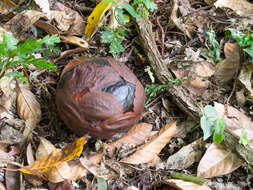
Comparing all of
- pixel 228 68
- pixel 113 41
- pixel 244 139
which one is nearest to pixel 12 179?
pixel 113 41

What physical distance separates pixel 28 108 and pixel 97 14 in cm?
125

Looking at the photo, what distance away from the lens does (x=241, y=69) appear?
3.26 metres

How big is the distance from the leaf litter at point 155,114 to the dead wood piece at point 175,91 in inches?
2.7

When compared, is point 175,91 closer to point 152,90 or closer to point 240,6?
point 152,90

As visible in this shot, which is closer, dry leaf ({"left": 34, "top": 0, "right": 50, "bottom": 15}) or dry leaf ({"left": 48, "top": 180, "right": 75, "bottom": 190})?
dry leaf ({"left": 48, "top": 180, "right": 75, "bottom": 190})

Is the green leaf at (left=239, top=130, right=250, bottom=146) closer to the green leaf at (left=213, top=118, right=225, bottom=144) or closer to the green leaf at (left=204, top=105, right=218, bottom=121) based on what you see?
the green leaf at (left=213, top=118, right=225, bottom=144)

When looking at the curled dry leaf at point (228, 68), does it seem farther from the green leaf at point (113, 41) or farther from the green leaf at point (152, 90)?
the green leaf at point (113, 41)

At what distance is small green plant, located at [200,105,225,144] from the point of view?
8.62 ft

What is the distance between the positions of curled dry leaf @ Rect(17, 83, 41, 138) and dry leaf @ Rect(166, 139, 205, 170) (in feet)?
4.26

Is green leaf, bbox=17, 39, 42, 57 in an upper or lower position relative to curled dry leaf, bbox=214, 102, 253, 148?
upper

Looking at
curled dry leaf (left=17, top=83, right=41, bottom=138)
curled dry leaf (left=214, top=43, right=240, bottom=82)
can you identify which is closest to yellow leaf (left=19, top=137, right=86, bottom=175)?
curled dry leaf (left=17, top=83, right=41, bottom=138)

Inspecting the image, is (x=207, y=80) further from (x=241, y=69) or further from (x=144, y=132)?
(x=144, y=132)

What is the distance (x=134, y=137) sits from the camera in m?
2.82

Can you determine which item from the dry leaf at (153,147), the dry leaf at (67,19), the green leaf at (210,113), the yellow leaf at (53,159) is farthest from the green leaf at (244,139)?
the dry leaf at (67,19)
